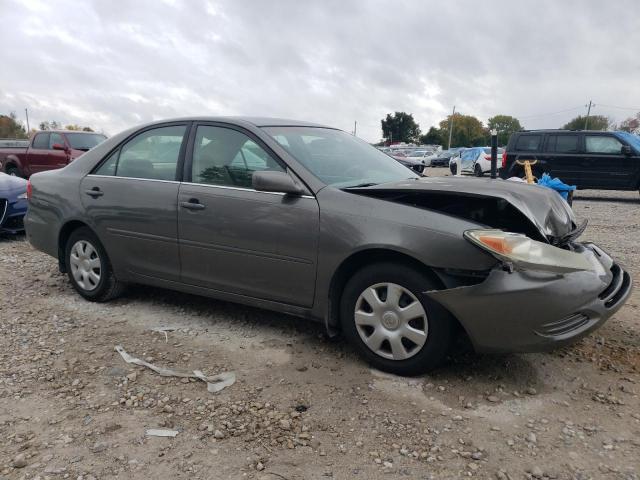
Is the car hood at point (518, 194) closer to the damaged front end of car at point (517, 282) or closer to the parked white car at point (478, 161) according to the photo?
the damaged front end of car at point (517, 282)

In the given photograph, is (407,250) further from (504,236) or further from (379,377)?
(379,377)

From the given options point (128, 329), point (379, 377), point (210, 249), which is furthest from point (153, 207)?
point (379, 377)

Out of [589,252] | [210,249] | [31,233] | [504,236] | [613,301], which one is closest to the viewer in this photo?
[504,236]

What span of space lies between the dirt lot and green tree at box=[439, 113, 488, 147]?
313 feet

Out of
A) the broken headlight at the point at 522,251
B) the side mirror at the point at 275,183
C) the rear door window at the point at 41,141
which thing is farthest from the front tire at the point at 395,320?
the rear door window at the point at 41,141

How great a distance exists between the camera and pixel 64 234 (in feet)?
14.9

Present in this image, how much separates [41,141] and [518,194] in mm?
13540

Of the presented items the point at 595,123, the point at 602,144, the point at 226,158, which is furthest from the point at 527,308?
the point at 595,123

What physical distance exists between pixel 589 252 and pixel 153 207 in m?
2.99

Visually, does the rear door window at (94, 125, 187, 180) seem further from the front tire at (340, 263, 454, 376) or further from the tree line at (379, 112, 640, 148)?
the tree line at (379, 112, 640, 148)

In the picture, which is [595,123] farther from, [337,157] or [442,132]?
[337,157]

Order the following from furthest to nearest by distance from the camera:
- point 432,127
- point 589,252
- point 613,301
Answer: point 432,127
point 589,252
point 613,301

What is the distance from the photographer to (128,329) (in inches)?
153

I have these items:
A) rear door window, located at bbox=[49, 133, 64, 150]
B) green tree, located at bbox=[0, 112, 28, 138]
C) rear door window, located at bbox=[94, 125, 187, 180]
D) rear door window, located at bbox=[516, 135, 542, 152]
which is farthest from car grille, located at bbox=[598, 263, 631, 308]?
green tree, located at bbox=[0, 112, 28, 138]
